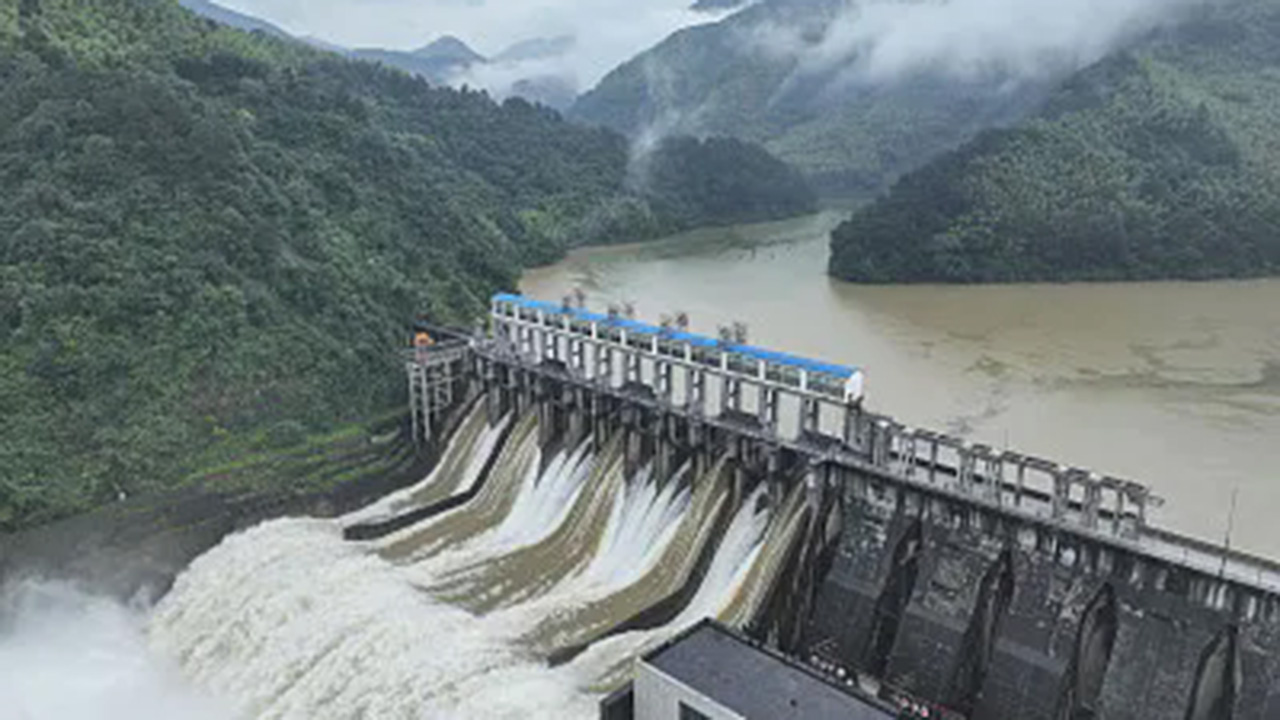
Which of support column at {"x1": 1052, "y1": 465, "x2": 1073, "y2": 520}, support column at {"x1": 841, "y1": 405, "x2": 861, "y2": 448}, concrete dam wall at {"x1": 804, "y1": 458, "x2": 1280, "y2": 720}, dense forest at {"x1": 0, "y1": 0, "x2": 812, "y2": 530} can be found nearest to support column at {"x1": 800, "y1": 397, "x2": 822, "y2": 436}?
support column at {"x1": 841, "y1": 405, "x2": 861, "y2": 448}

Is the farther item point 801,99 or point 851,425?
point 801,99

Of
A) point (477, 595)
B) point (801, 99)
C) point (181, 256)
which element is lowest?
point (477, 595)

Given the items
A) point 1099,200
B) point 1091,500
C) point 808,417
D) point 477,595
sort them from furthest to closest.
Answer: point 1099,200, point 477,595, point 808,417, point 1091,500

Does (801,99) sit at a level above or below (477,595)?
above

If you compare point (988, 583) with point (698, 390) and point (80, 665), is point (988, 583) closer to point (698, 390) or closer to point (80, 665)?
point (698, 390)

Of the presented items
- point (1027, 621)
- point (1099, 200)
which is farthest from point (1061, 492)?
Answer: point (1099, 200)

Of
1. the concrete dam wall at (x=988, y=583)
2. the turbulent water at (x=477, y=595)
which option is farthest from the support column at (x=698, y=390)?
the turbulent water at (x=477, y=595)
